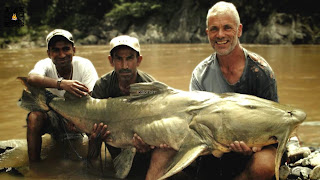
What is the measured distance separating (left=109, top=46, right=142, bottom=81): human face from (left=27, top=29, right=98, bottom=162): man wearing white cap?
0.36 metres

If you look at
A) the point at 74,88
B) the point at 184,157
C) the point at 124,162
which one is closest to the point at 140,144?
the point at 124,162

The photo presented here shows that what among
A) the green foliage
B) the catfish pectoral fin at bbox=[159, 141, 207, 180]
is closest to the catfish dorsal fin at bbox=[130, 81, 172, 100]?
the catfish pectoral fin at bbox=[159, 141, 207, 180]

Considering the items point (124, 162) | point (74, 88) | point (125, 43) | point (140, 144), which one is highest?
point (125, 43)

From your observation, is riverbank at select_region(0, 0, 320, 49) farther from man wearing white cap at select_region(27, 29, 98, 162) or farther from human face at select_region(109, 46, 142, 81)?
human face at select_region(109, 46, 142, 81)

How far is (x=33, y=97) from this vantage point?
3258 mm

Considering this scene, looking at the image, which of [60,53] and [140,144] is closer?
[140,144]

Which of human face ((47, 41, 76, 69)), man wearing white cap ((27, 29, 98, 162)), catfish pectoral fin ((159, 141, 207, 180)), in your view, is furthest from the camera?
human face ((47, 41, 76, 69))

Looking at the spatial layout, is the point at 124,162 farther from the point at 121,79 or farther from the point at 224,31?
the point at 224,31

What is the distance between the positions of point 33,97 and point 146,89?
4.13 ft

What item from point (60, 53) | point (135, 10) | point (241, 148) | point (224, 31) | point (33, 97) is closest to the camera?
point (241, 148)

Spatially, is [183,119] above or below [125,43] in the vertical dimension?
below

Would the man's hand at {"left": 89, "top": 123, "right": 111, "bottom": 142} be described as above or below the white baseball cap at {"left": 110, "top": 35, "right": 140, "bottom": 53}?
below

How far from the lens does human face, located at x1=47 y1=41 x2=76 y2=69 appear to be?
3506 millimetres

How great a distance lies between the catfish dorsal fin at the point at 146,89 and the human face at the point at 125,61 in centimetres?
29
